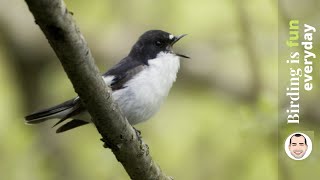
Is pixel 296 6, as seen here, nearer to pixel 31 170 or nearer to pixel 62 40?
pixel 31 170

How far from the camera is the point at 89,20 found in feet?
20.3

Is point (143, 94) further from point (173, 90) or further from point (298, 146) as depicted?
point (173, 90)

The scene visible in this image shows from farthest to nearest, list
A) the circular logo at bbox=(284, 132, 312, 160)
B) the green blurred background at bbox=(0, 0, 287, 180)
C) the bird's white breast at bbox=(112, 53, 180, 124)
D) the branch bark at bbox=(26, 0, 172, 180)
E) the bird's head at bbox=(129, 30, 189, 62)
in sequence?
the green blurred background at bbox=(0, 0, 287, 180), the circular logo at bbox=(284, 132, 312, 160), the bird's head at bbox=(129, 30, 189, 62), the bird's white breast at bbox=(112, 53, 180, 124), the branch bark at bbox=(26, 0, 172, 180)

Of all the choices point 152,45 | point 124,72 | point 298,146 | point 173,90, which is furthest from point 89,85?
point 173,90

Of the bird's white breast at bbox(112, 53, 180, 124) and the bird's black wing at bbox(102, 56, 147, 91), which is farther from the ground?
the bird's black wing at bbox(102, 56, 147, 91)

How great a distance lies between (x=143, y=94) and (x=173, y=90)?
2.33 metres

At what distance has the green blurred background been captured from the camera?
5.43 m

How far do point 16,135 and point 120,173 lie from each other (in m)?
0.88

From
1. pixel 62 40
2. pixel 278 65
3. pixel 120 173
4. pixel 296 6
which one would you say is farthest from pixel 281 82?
pixel 62 40

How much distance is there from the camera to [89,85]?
248cm

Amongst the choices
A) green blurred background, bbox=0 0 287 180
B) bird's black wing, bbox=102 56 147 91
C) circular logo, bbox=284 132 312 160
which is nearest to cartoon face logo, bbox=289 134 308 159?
circular logo, bbox=284 132 312 160

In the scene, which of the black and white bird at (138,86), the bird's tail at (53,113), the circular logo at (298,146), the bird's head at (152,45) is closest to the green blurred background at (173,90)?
the circular logo at (298,146)

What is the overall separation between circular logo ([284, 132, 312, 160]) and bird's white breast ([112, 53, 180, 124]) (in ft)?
3.14

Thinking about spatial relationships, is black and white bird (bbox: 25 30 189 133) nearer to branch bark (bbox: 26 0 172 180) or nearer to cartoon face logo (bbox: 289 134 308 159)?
branch bark (bbox: 26 0 172 180)
